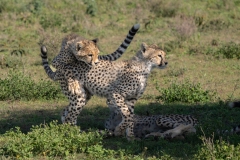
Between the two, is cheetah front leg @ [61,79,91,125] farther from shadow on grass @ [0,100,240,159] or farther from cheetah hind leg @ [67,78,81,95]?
shadow on grass @ [0,100,240,159]

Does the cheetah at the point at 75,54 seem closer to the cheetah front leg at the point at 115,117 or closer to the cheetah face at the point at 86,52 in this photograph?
the cheetah face at the point at 86,52

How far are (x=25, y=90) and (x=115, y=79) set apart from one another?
6.75 ft

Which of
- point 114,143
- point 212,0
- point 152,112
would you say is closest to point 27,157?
point 114,143

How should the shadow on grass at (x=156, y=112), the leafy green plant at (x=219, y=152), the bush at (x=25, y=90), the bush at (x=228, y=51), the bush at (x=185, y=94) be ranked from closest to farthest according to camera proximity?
1. the leafy green plant at (x=219, y=152)
2. the shadow on grass at (x=156, y=112)
3. the bush at (x=185, y=94)
4. the bush at (x=25, y=90)
5. the bush at (x=228, y=51)

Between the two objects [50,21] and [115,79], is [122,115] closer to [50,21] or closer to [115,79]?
[115,79]

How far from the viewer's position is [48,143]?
224 inches

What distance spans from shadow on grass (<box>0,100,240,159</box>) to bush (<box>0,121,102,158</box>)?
17.1 inches

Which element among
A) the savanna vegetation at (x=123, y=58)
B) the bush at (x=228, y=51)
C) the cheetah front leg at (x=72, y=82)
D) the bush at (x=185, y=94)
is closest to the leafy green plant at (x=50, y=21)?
the savanna vegetation at (x=123, y=58)

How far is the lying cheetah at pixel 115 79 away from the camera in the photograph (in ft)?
22.7

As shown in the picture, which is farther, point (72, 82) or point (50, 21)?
point (50, 21)

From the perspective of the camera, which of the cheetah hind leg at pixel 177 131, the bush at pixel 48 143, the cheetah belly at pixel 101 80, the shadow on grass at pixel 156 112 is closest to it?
the bush at pixel 48 143

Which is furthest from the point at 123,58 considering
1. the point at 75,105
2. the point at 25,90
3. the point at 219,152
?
the point at 219,152

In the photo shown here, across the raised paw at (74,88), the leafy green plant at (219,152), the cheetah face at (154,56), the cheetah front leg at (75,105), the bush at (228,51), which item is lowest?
the bush at (228,51)

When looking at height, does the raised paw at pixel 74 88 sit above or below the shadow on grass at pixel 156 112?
above
